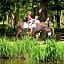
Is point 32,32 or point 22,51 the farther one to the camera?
point 32,32

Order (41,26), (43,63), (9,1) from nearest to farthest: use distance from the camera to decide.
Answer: (43,63) < (41,26) < (9,1)

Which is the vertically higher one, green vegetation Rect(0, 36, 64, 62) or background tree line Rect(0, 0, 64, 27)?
green vegetation Rect(0, 36, 64, 62)

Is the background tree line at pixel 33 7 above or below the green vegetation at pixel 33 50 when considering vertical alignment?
below

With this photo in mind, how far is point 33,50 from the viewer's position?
1448 centimetres

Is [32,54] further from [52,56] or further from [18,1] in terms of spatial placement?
[18,1]

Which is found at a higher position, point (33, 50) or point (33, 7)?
point (33, 50)

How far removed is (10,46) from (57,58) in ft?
7.59

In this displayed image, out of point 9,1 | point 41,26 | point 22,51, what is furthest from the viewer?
point 9,1

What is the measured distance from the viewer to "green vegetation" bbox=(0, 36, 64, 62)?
14102 mm

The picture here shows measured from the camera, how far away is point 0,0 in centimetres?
2841

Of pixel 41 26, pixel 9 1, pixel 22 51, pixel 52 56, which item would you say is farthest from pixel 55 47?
pixel 9 1

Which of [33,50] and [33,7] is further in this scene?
[33,7]

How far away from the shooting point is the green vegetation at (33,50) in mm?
14102

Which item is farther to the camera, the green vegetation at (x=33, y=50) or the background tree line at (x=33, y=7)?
the background tree line at (x=33, y=7)
